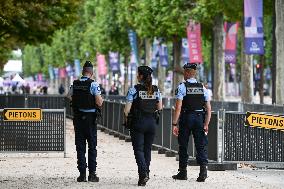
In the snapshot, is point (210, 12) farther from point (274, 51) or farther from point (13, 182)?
point (13, 182)

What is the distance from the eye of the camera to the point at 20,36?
45531 millimetres

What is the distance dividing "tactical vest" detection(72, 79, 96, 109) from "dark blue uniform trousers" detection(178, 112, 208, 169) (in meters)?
1.43

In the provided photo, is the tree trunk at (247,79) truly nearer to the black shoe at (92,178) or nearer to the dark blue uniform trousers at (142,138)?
the black shoe at (92,178)

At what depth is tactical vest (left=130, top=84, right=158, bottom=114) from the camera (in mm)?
15141

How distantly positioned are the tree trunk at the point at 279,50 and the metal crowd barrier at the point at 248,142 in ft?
52.3

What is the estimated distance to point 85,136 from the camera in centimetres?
1584

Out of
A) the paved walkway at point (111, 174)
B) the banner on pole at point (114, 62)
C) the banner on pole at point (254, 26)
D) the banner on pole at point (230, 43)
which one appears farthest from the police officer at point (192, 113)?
the banner on pole at point (114, 62)

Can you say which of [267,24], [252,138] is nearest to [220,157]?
[252,138]

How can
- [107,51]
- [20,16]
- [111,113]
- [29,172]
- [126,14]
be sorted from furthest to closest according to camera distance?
[107,51] → [126,14] → [20,16] → [111,113] → [29,172]

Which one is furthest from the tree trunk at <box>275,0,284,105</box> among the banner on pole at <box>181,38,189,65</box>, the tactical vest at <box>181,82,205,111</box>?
the banner on pole at <box>181,38,189,65</box>

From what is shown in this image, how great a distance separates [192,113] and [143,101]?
1.02 m

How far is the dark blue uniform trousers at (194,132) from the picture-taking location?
1580 cm

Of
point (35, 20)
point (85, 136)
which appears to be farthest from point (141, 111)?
point (35, 20)

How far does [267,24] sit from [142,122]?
3209 inches
